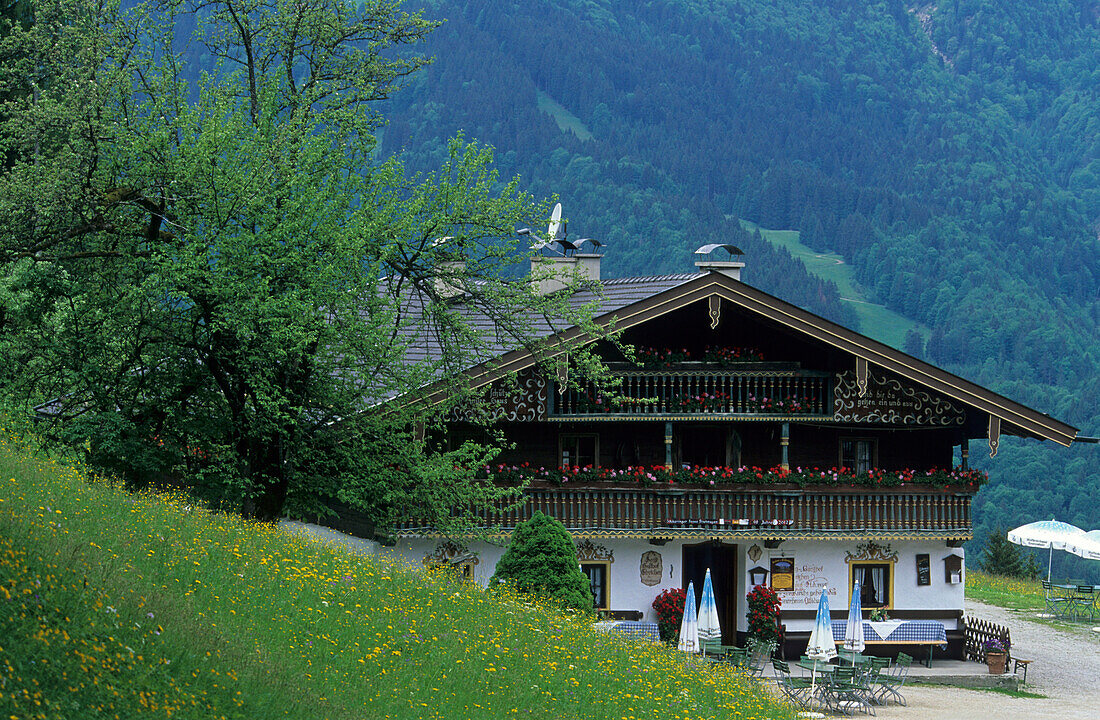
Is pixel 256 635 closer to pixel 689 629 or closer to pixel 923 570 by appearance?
pixel 689 629

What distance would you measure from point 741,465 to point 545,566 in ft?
28.8

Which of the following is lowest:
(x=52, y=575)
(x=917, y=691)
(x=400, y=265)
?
(x=917, y=691)

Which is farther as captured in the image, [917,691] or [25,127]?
[917,691]

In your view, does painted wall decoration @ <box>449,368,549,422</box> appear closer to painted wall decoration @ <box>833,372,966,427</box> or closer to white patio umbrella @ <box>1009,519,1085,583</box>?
painted wall decoration @ <box>833,372,966,427</box>

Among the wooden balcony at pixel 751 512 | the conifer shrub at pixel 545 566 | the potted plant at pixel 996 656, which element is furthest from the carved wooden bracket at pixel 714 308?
the potted plant at pixel 996 656

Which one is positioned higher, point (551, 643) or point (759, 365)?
point (759, 365)

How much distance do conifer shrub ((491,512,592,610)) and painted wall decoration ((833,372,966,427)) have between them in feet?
28.4

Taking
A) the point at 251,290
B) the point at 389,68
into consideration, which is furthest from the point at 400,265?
the point at 389,68

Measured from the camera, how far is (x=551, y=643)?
1720cm

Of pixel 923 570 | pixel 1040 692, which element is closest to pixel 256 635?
pixel 1040 692

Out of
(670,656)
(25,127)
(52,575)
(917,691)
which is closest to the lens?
(52,575)

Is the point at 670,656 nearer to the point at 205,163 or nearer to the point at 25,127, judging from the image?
the point at 205,163

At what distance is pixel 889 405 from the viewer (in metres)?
29.6

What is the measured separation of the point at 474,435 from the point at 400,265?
6.26m
